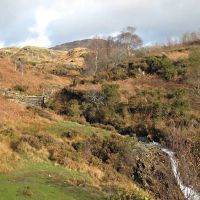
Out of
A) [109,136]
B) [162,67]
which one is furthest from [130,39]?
[109,136]

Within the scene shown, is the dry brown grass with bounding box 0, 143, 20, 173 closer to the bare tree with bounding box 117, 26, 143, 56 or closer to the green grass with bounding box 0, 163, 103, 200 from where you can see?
the green grass with bounding box 0, 163, 103, 200

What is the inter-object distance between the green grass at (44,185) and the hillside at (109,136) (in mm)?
46

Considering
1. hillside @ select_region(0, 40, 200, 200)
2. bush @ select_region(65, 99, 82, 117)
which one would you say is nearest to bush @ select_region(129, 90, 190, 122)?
hillside @ select_region(0, 40, 200, 200)

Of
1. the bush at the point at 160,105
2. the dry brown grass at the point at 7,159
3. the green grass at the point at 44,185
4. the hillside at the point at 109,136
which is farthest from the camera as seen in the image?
the bush at the point at 160,105

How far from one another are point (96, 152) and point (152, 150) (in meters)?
4.08

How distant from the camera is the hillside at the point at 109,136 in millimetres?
22156

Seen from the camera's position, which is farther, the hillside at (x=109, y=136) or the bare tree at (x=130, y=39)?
the bare tree at (x=130, y=39)

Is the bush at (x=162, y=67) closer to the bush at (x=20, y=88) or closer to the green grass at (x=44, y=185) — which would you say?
the bush at (x=20, y=88)

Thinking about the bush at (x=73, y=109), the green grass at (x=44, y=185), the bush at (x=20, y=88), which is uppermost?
the bush at (x=20, y=88)

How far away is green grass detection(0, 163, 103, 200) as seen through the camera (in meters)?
21.2

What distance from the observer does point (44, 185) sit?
75.9 feet

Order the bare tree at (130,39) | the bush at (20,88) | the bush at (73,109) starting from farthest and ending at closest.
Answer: the bare tree at (130,39) < the bush at (20,88) < the bush at (73,109)

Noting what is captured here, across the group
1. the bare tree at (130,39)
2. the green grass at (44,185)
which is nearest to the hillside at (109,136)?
the green grass at (44,185)

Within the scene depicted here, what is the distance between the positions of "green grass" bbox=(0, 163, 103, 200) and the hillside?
0.15ft
